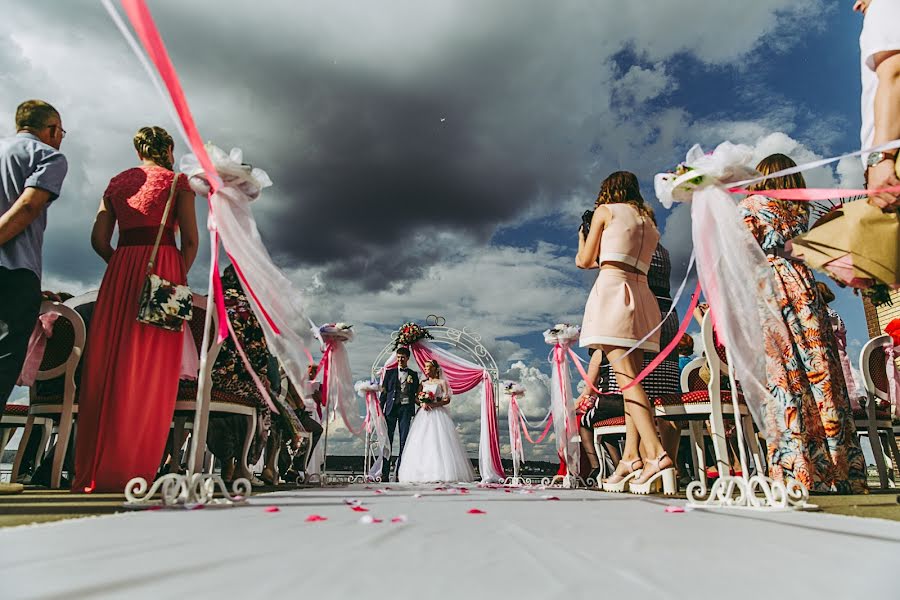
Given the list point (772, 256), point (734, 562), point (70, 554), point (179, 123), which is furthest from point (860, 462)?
point (179, 123)

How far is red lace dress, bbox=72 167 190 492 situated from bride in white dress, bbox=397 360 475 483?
629 centimetres

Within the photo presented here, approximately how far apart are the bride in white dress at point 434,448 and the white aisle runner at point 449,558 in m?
7.44

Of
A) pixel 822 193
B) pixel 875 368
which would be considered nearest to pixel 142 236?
pixel 822 193

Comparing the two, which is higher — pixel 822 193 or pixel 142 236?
pixel 142 236

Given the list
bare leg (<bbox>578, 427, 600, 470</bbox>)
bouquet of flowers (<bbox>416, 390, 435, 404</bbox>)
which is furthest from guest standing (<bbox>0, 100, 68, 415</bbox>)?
bouquet of flowers (<bbox>416, 390, 435, 404</bbox>)

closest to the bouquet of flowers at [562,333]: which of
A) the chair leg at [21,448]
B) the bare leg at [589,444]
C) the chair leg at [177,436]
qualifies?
the bare leg at [589,444]

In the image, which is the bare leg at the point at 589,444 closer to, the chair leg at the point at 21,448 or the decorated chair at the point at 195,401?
the decorated chair at the point at 195,401

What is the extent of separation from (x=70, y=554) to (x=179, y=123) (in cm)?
178

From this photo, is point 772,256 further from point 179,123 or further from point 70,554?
point 70,554

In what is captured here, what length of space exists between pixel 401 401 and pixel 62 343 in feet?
20.6

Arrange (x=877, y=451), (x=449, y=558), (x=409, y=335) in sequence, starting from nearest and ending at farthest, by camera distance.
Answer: (x=449, y=558), (x=877, y=451), (x=409, y=335)

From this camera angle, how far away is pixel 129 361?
3.15 meters

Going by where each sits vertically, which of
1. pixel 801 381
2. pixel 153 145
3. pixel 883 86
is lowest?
pixel 801 381

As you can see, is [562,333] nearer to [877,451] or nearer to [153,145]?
[877,451]
